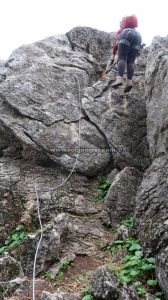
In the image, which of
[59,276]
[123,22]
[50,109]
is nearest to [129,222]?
[59,276]

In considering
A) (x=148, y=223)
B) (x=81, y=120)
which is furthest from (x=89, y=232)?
(x=81, y=120)

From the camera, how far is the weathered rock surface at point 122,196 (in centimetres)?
877

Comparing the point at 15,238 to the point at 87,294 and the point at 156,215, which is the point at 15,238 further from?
the point at 156,215

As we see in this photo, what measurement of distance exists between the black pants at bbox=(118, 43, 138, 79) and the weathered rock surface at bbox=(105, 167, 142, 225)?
312 centimetres

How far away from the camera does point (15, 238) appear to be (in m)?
8.28

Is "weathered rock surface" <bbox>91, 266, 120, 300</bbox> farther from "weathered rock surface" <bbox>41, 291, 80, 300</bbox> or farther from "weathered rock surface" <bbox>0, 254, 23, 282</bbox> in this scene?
"weathered rock surface" <bbox>0, 254, 23, 282</bbox>

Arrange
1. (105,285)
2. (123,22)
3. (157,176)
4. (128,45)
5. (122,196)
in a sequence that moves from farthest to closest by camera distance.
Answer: (123,22) → (128,45) → (122,196) → (157,176) → (105,285)

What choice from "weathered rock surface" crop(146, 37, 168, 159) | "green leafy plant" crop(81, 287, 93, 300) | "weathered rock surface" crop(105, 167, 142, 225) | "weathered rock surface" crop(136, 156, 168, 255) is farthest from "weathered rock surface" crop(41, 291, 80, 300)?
"weathered rock surface" crop(146, 37, 168, 159)

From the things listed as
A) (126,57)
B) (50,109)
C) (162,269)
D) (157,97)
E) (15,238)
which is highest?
(126,57)

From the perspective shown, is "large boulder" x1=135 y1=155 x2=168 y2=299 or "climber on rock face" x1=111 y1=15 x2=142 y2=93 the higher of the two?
"climber on rock face" x1=111 y1=15 x2=142 y2=93

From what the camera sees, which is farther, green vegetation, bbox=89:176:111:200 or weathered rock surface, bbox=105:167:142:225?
green vegetation, bbox=89:176:111:200

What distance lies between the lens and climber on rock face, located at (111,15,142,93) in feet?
34.6

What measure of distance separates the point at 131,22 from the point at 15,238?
6876mm

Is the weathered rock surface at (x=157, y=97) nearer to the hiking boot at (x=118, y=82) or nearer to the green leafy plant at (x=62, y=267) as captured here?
the hiking boot at (x=118, y=82)
